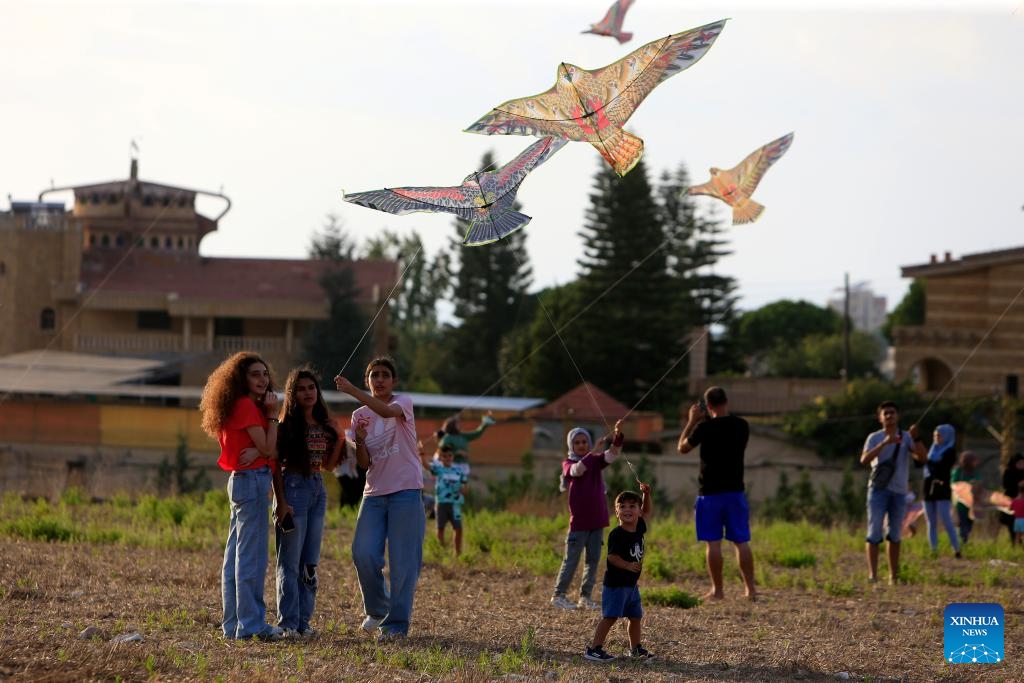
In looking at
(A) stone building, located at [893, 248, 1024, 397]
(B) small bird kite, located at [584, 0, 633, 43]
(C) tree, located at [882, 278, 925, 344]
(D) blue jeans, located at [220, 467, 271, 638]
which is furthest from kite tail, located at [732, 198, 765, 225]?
(C) tree, located at [882, 278, 925, 344]

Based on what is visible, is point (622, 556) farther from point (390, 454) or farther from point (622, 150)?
point (622, 150)

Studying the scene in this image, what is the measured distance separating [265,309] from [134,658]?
128 ft

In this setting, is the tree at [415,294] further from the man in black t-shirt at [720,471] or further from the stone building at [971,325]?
the man in black t-shirt at [720,471]

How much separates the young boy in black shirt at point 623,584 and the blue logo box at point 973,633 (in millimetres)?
1854

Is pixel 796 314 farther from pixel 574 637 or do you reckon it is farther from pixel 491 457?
pixel 574 637

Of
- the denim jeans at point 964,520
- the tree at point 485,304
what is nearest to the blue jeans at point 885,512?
the denim jeans at point 964,520

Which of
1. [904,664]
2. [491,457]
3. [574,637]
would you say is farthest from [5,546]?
[491,457]

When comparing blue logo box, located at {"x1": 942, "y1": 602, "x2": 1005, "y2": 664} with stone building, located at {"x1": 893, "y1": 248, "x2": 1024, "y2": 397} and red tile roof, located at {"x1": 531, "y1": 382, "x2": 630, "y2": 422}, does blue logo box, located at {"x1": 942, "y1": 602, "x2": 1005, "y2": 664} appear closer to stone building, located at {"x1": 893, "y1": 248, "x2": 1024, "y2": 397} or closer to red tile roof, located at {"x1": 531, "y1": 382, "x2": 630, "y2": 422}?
red tile roof, located at {"x1": 531, "y1": 382, "x2": 630, "y2": 422}

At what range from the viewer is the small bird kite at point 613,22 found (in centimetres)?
1226

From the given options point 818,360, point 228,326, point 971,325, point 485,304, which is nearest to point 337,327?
point 228,326

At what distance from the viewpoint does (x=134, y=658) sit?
21.6ft

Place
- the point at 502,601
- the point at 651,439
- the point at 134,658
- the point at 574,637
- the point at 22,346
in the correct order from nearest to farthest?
the point at 134,658 < the point at 574,637 < the point at 502,601 < the point at 651,439 < the point at 22,346

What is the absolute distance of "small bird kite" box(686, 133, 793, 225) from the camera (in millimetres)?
11906

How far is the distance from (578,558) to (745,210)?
3.98 meters
